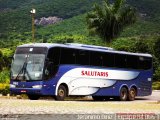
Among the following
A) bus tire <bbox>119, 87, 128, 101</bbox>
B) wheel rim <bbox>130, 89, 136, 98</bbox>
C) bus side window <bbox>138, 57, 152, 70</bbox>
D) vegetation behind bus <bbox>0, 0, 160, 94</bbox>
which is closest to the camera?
bus tire <bbox>119, 87, 128, 101</bbox>

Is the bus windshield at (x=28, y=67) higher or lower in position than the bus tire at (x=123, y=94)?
higher

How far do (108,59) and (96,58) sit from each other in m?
1.37

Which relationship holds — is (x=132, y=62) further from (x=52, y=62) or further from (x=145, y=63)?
(x=52, y=62)

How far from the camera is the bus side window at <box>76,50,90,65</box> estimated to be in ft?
103

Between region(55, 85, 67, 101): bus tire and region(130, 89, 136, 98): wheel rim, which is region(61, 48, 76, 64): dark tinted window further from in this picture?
region(130, 89, 136, 98): wheel rim

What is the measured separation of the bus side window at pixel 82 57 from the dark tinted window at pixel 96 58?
1.35ft

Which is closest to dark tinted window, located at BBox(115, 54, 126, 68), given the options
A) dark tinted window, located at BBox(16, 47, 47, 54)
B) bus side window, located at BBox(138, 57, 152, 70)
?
bus side window, located at BBox(138, 57, 152, 70)

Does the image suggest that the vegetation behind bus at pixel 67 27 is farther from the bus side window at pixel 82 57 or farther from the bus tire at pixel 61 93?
the bus tire at pixel 61 93

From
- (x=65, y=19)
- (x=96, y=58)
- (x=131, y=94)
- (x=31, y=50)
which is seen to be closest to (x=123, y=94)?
(x=131, y=94)

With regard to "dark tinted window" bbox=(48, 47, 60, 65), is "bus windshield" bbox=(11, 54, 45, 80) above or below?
below

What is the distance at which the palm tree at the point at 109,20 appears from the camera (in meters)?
57.8

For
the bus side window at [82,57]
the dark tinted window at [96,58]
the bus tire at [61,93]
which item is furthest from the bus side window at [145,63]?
the bus tire at [61,93]

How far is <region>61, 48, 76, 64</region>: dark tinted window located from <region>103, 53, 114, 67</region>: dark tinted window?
3333mm

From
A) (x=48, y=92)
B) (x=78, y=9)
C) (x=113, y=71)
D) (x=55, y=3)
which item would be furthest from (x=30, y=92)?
(x=55, y=3)
